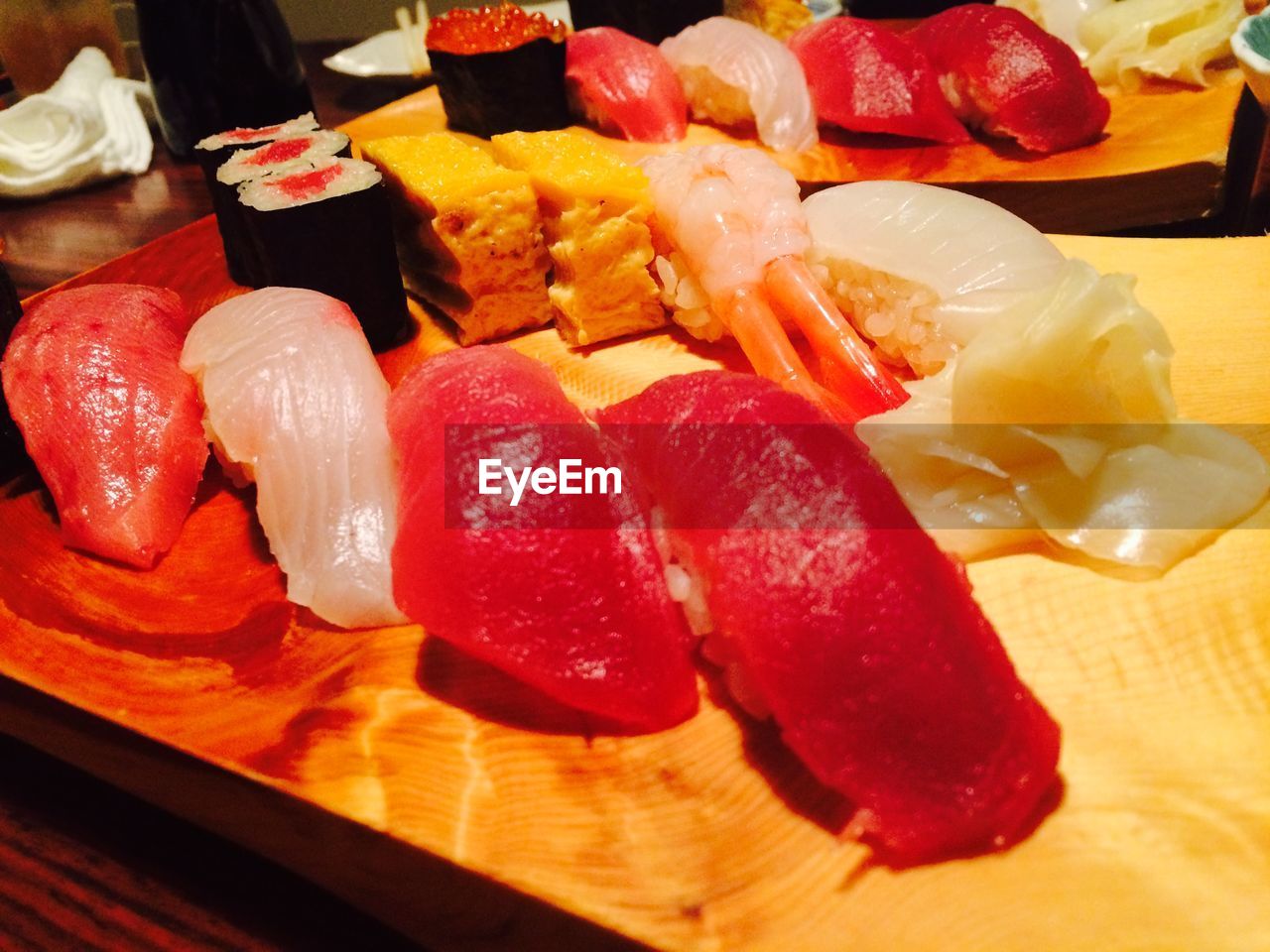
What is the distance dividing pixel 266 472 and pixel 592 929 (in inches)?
39.7

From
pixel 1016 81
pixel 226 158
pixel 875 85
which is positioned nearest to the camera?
pixel 226 158

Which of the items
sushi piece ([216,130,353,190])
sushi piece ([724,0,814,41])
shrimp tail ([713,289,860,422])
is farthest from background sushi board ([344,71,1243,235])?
sushi piece ([216,130,353,190])

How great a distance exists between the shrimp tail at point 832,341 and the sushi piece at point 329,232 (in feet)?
3.05

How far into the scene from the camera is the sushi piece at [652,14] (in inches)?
147

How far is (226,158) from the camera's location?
2.37 metres

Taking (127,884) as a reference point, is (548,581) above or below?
above

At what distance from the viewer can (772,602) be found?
43.7 inches

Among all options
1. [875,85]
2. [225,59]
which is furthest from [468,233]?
[225,59]

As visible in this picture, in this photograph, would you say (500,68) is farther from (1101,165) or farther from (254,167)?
(1101,165)

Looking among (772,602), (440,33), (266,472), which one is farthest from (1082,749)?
(440,33)

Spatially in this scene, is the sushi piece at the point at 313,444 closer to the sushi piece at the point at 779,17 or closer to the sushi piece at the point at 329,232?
the sushi piece at the point at 329,232

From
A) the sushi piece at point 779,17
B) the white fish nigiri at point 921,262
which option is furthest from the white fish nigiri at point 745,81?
the white fish nigiri at point 921,262

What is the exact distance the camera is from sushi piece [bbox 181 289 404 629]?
1.50 meters

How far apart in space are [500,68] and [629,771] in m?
2.77
